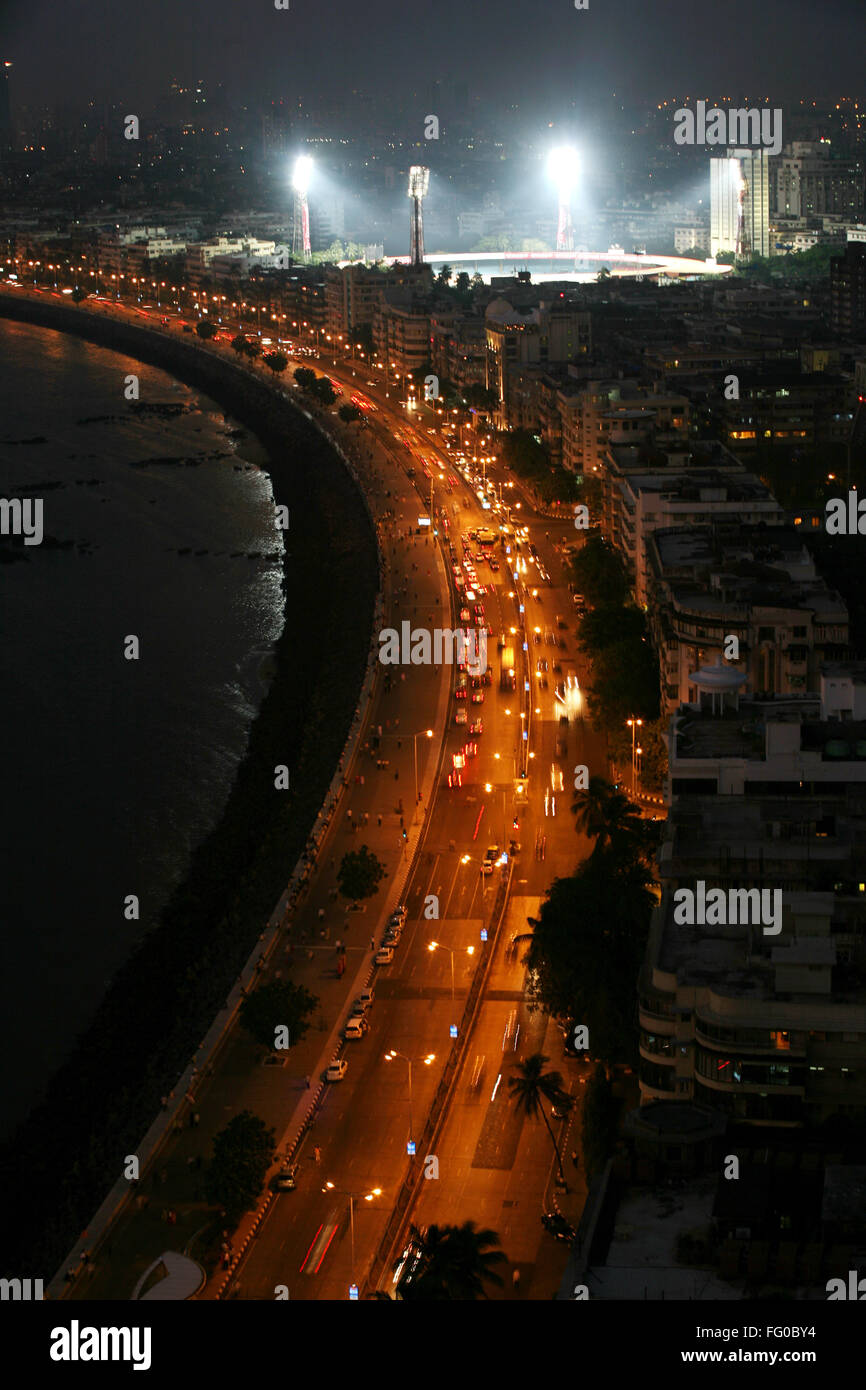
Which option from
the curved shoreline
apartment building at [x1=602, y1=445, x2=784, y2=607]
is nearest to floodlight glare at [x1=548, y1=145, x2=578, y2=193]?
the curved shoreline

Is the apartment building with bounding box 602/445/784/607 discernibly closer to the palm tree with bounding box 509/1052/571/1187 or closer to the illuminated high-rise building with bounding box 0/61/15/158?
the palm tree with bounding box 509/1052/571/1187

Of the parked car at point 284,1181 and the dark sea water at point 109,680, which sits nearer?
the parked car at point 284,1181

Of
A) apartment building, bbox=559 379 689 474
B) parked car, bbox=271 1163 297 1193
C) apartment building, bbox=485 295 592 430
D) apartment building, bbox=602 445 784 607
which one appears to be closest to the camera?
parked car, bbox=271 1163 297 1193

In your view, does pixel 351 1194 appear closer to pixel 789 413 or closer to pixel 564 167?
pixel 789 413

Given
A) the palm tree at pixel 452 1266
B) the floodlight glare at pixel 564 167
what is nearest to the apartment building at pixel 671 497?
the palm tree at pixel 452 1266

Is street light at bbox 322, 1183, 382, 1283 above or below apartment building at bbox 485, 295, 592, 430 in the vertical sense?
below

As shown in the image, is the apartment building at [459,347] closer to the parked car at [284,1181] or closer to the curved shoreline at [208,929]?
the curved shoreline at [208,929]
